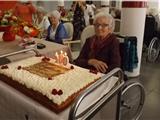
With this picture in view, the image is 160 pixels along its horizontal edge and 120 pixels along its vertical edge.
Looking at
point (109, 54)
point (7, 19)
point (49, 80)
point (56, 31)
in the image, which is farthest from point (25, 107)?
point (56, 31)

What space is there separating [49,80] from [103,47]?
83 centimetres

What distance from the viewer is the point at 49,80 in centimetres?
109

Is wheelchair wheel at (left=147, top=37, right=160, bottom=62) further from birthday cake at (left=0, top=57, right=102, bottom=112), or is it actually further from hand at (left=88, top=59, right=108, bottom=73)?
birthday cake at (left=0, top=57, right=102, bottom=112)

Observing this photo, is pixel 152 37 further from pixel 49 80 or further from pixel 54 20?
pixel 49 80

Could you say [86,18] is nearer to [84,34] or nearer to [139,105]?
[84,34]

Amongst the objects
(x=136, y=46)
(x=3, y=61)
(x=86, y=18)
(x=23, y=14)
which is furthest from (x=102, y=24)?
(x=86, y=18)

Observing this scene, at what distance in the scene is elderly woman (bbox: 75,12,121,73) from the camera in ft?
5.87

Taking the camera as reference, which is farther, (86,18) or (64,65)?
(86,18)

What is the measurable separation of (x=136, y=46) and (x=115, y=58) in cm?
133

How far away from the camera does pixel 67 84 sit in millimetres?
1066

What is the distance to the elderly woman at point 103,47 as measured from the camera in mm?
1790

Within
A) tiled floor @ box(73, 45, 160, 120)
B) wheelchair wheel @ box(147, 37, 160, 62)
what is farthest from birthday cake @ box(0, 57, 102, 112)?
wheelchair wheel @ box(147, 37, 160, 62)

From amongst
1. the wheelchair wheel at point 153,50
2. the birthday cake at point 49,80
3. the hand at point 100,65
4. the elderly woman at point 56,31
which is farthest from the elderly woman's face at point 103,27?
the wheelchair wheel at point 153,50

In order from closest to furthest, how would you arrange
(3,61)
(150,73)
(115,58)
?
(3,61) < (115,58) < (150,73)
